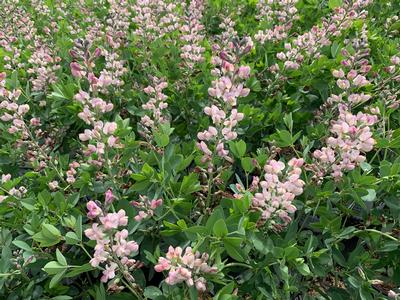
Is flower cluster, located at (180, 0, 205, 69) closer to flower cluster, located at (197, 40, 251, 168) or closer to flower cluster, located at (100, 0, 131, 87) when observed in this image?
flower cluster, located at (100, 0, 131, 87)

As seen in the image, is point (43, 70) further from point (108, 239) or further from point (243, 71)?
point (108, 239)

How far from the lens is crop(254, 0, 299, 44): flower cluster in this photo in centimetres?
305

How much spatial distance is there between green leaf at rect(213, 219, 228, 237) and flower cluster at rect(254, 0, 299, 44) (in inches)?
66.8

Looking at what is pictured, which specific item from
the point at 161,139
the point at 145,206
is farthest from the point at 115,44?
the point at 145,206

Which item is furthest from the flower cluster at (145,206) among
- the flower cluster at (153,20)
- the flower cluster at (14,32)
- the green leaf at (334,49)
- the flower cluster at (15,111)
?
the flower cluster at (14,32)

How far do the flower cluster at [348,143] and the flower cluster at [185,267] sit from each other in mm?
613

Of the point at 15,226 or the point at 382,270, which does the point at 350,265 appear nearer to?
the point at 382,270

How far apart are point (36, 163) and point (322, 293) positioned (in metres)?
1.48

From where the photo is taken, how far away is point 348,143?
1745 millimetres

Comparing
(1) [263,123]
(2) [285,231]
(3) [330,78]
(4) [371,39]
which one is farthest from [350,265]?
(4) [371,39]

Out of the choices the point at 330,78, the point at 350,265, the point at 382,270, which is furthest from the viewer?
the point at 330,78

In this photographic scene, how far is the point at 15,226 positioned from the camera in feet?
6.88

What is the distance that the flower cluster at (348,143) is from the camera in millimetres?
1739

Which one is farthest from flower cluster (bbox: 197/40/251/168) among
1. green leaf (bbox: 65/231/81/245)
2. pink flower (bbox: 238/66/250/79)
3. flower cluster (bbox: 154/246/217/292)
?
green leaf (bbox: 65/231/81/245)
